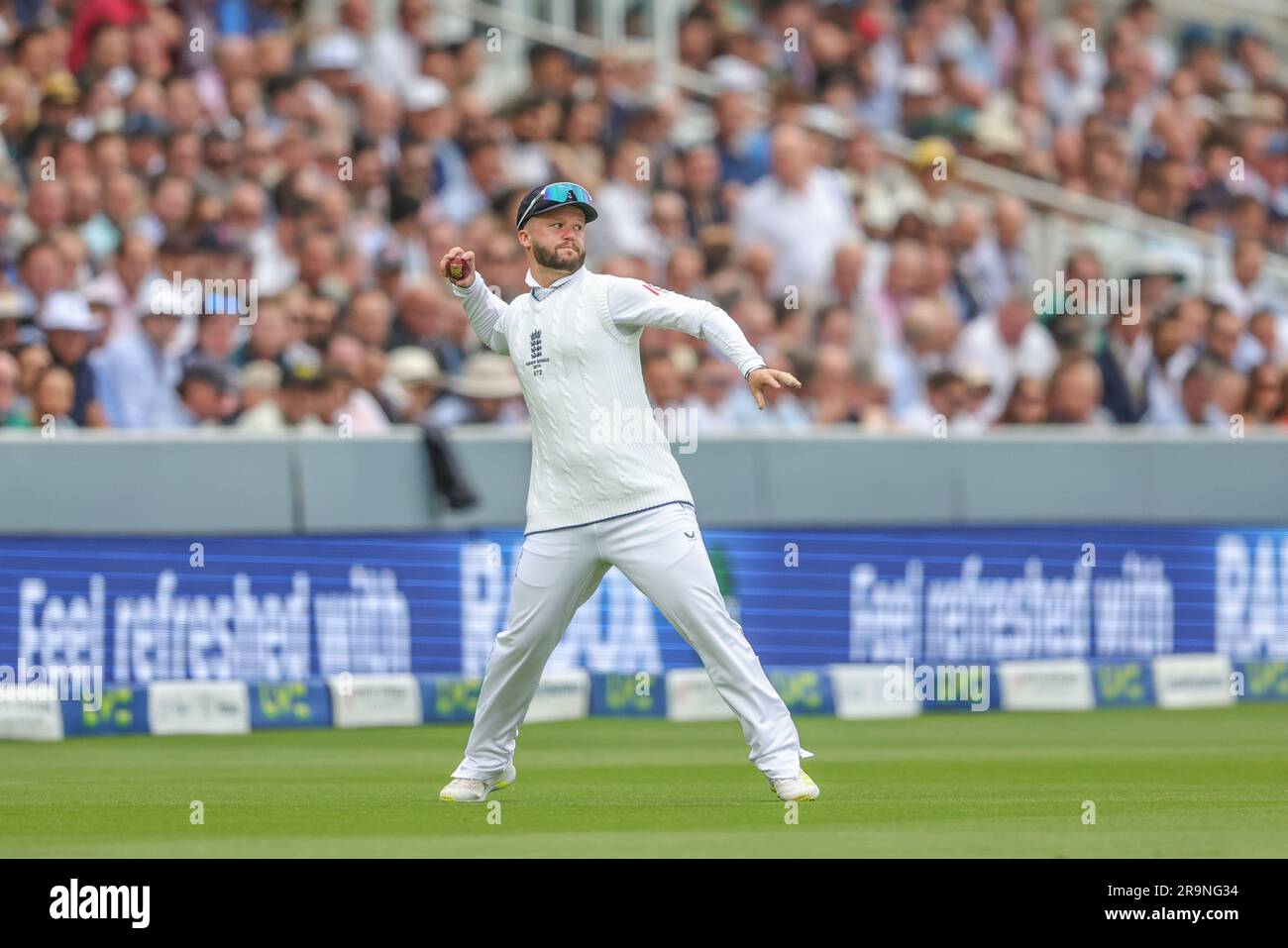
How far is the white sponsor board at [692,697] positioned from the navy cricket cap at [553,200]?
6.49 metres

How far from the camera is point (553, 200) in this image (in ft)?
33.2

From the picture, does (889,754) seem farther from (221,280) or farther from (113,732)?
(221,280)

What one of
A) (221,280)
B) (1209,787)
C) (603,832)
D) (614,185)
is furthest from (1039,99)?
(603,832)

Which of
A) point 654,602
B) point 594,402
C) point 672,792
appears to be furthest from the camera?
point 672,792

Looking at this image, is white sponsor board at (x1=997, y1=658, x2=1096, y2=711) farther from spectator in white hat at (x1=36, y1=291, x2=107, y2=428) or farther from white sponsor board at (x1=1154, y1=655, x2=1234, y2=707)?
spectator in white hat at (x1=36, y1=291, x2=107, y2=428)

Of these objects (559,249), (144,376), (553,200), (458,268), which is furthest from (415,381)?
(553,200)

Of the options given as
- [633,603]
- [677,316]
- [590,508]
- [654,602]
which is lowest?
[633,603]

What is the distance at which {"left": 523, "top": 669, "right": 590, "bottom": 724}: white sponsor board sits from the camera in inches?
627

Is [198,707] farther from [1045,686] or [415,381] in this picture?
[1045,686]

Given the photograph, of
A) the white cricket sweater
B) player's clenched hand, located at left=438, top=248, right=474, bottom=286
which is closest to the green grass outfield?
the white cricket sweater

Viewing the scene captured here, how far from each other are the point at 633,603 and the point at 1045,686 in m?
2.84

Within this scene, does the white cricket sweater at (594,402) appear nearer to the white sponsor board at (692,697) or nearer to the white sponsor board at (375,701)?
the white sponsor board at (375,701)

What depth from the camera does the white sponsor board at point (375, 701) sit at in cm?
1555

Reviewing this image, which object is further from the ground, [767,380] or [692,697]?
[767,380]
